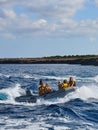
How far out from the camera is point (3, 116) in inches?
1047

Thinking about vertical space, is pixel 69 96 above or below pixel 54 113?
above

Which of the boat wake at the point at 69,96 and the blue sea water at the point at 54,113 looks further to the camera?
the boat wake at the point at 69,96

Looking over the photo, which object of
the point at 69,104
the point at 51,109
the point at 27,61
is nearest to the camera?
the point at 51,109

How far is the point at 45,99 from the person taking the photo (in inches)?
1357

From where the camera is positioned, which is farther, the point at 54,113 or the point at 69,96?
the point at 69,96

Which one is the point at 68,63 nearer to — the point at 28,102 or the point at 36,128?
the point at 28,102

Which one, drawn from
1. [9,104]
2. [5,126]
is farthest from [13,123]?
[9,104]

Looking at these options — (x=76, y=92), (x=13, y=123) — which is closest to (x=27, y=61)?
(x=76, y=92)

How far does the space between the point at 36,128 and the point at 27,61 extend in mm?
164169

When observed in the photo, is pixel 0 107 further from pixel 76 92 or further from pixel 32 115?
pixel 76 92

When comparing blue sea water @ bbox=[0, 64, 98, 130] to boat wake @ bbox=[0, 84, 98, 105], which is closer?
blue sea water @ bbox=[0, 64, 98, 130]

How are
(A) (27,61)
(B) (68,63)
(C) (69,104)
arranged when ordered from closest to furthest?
1. (C) (69,104)
2. (B) (68,63)
3. (A) (27,61)

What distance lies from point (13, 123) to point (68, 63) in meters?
139

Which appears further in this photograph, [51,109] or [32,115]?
[51,109]
